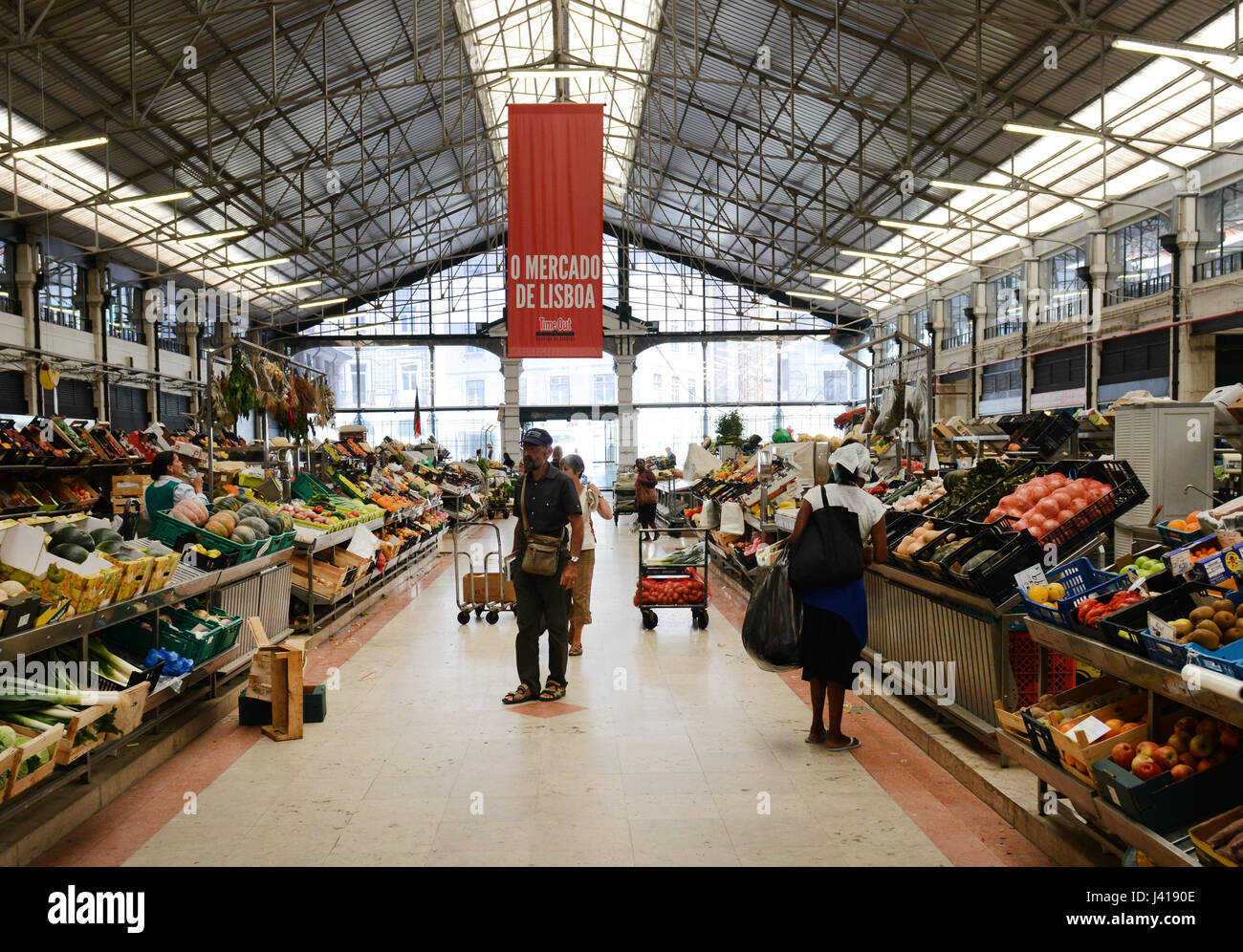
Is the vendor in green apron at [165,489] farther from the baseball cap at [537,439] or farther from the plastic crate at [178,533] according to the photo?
the baseball cap at [537,439]

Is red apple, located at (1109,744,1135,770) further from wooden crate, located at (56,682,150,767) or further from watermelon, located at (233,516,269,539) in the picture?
watermelon, located at (233,516,269,539)

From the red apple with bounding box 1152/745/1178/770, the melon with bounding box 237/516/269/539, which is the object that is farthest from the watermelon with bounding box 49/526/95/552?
the red apple with bounding box 1152/745/1178/770

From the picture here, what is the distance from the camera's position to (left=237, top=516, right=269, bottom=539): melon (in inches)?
248

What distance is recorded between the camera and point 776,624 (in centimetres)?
462

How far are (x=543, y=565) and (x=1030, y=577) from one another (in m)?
2.63

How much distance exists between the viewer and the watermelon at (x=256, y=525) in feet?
20.7

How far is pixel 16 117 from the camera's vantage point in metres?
13.1

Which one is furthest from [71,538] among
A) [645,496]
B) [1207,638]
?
[645,496]

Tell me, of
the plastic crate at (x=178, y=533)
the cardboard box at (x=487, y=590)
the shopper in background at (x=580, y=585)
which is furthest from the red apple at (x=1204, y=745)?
the cardboard box at (x=487, y=590)

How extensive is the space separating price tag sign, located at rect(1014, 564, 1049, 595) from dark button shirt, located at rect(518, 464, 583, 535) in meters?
2.51

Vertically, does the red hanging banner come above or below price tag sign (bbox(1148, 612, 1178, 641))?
above

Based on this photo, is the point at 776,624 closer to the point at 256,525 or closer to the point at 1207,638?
the point at 1207,638

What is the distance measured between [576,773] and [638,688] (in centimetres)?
169
